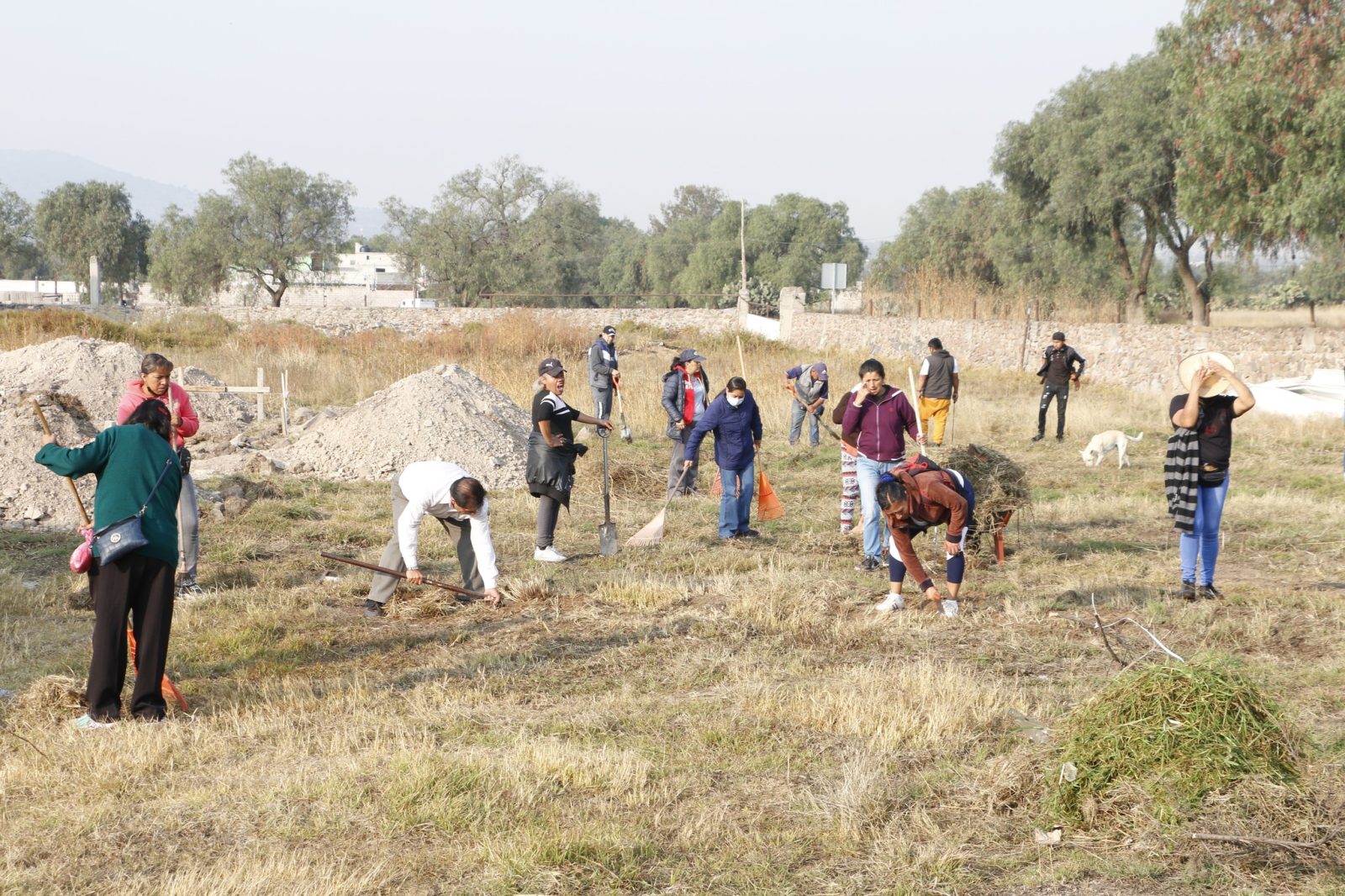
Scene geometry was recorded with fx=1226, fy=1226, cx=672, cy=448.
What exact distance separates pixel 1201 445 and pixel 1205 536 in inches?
27.3

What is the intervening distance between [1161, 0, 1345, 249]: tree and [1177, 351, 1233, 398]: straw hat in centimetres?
1818

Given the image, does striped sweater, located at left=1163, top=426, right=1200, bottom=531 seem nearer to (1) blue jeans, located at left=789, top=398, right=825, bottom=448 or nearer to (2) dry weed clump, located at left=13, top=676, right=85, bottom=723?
(2) dry weed clump, located at left=13, top=676, right=85, bottom=723

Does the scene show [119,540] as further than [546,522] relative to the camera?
No

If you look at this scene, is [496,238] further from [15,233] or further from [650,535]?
[650,535]

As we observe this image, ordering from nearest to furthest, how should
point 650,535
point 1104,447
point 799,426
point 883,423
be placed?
point 883,423, point 650,535, point 1104,447, point 799,426

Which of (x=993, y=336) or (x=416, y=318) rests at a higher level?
(x=416, y=318)

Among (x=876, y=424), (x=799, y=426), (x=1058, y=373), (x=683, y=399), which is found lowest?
(x=799, y=426)

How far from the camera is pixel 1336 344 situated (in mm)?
24500

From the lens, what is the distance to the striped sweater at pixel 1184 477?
334 inches

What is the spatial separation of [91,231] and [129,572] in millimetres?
66641

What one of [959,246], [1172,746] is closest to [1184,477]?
[1172,746]

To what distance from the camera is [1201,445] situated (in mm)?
8492

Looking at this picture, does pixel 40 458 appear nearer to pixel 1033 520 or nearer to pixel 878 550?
pixel 878 550

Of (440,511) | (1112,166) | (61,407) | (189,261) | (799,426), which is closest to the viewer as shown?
(440,511)
